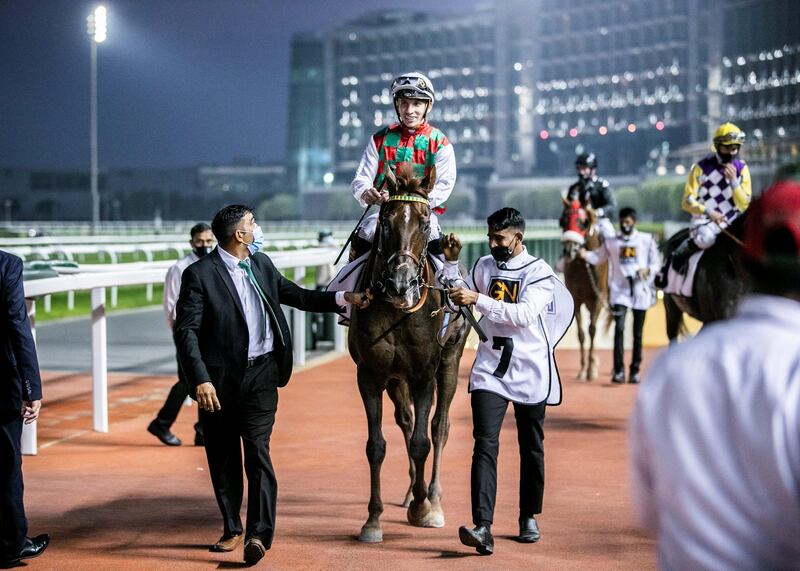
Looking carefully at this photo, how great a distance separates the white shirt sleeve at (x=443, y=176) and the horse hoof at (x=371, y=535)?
5.58 ft

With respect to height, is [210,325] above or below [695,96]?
below

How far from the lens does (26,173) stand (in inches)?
4515

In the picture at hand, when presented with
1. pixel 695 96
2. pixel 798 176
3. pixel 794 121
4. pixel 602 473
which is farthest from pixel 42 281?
pixel 695 96

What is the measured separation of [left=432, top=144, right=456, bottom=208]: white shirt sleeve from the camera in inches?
246

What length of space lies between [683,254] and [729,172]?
2.48 feet

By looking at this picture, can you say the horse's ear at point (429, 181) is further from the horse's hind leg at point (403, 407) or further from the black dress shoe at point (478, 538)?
the black dress shoe at point (478, 538)

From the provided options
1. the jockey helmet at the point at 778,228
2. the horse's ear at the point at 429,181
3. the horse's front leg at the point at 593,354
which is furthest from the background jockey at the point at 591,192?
the jockey helmet at the point at 778,228

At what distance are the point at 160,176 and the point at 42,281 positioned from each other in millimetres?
129514

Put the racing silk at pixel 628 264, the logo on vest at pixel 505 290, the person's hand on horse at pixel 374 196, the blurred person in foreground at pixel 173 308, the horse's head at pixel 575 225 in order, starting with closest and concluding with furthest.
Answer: the logo on vest at pixel 505 290
the person's hand on horse at pixel 374 196
the blurred person in foreground at pixel 173 308
the racing silk at pixel 628 264
the horse's head at pixel 575 225

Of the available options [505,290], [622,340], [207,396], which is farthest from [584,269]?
[207,396]

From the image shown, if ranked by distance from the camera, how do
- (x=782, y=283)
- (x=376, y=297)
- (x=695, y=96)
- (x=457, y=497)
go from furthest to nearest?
(x=695, y=96) < (x=457, y=497) < (x=376, y=297) < (x=782, y=283)

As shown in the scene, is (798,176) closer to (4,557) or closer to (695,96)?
(4,557)

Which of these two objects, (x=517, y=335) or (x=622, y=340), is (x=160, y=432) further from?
(x=622, y=340)

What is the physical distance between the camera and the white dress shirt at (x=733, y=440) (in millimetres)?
1800
